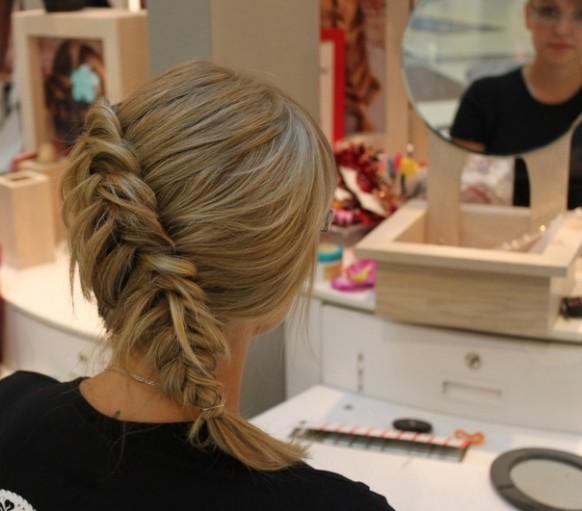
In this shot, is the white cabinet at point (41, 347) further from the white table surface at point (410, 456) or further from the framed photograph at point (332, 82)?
the framed photograph at point (332, 82)

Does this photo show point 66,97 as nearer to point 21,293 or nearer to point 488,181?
point 21,293

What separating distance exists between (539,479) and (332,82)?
3.29ft

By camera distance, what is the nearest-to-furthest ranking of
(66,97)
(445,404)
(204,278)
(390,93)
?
(204,278)
(445,404)
(390,93)
(66,97)

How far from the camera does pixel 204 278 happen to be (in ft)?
2.33

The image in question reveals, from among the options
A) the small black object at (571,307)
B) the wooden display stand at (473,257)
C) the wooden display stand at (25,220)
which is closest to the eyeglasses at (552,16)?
the wooden display stand at (473,257)

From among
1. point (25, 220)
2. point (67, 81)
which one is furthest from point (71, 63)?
point (25, 220)

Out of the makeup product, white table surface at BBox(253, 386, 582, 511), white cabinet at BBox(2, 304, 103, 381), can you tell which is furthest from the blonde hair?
white cabinet at BBox(2, 304, 103, 381)

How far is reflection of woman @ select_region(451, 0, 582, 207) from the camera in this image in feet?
4.38

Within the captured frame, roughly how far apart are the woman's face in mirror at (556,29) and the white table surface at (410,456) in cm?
52

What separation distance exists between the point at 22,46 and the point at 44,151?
22cm

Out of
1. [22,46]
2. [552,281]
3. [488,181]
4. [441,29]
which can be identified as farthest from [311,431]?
[22,46]

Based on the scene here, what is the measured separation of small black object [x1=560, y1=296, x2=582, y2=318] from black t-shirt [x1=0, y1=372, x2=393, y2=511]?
0.59m

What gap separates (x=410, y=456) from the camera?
1.18 metres

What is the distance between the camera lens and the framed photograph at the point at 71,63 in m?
1.75
